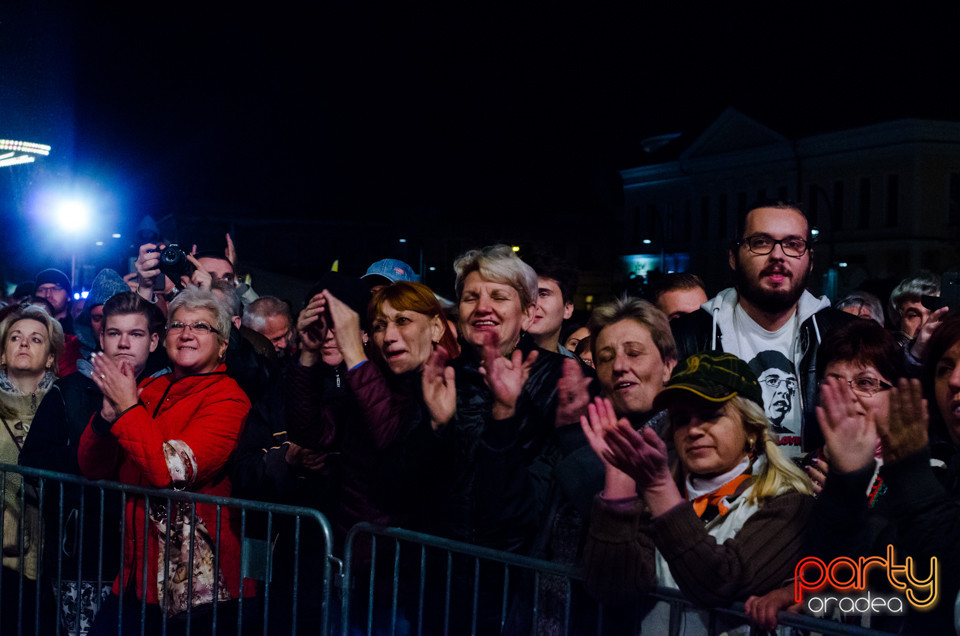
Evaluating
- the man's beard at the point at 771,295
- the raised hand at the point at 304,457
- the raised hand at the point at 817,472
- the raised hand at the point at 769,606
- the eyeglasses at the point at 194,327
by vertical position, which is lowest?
the raised hand at the point at 769,606

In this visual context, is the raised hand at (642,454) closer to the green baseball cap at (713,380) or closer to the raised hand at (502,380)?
the green baseball cap at (713,380)

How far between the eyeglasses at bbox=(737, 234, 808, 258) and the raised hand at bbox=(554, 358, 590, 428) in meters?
1.40

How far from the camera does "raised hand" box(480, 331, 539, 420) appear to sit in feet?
12.5

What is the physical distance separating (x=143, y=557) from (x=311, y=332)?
1.27 metres

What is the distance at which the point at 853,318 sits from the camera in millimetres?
4953

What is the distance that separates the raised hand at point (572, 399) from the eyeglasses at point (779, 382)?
4.13 ft

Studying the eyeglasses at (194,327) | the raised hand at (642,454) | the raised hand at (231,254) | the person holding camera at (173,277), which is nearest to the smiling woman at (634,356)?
the raised hand at (642,454)

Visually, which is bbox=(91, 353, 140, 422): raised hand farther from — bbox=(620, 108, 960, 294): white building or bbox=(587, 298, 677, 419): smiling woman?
bbox=(620, 108, 960, 294): white building

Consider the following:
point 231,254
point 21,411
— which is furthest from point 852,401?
point 231,254

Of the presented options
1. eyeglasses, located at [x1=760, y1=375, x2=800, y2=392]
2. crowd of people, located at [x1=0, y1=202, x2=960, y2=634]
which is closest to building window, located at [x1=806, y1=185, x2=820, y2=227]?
crowd of people, located at [x1=0, y1=202, x2=960, y2=634]

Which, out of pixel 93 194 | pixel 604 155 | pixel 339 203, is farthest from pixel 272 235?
pixel 93 194

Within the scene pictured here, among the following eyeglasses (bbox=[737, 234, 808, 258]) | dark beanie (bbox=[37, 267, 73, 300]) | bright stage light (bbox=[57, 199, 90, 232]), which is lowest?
dark beanie (bbox=[37, 267, 73, 300])

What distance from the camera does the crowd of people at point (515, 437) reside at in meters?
3.21

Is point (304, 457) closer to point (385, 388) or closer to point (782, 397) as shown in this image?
point (385, 388)
